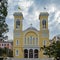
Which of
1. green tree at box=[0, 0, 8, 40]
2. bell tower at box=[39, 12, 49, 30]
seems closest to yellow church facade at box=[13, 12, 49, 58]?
bell tower at box=[39, 12, 49, 30]

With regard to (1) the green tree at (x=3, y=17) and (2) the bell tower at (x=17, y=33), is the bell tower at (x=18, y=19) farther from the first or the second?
(1) the green tree at (x=3, y=17)

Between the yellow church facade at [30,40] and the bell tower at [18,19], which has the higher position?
the bell tower at [18,19]

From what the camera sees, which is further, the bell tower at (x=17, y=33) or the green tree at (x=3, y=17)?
the bell tower at (x=17, y=33)

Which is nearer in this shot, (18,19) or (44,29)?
(44,29)

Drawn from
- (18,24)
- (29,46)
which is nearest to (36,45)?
(29,46)

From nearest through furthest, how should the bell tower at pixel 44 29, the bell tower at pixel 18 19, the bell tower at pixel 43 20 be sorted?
the bell tower at pixel 44 29 < the bell tower at pixel 43 20 < the bell tower at pixel 18 19

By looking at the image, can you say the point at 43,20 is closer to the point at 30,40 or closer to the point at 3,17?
the point at 30,40

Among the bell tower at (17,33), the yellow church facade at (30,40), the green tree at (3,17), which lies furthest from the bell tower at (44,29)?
the green tree at (3,17)

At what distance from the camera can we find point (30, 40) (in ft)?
227

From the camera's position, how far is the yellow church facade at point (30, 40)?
6850 cm

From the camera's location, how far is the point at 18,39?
6925 cm

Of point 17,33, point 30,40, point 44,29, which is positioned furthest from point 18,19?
point 44,29

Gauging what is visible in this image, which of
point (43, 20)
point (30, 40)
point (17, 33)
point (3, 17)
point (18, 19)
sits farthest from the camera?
point (18, 19)

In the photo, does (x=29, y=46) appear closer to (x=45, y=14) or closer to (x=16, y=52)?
(x=16, y=52)
